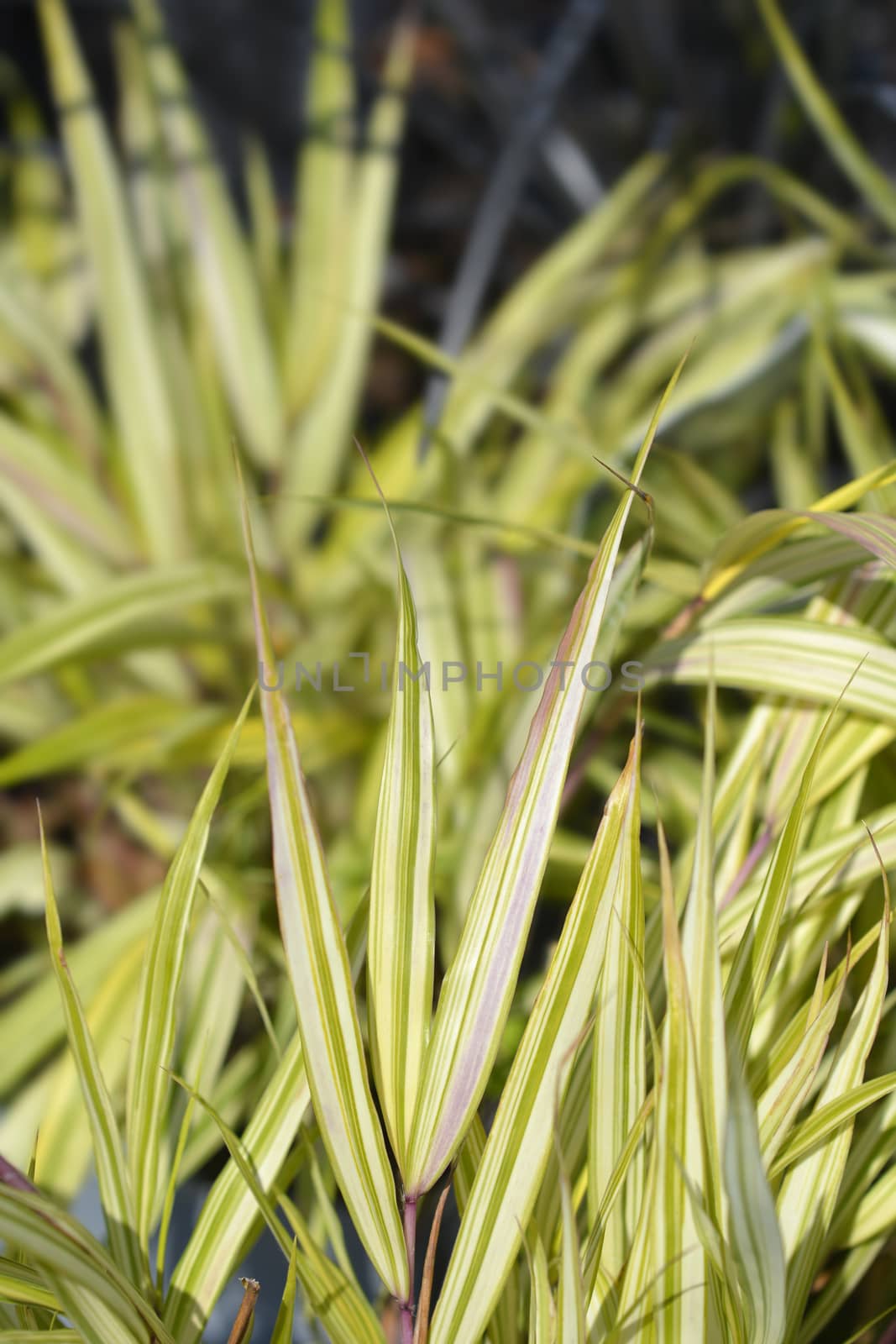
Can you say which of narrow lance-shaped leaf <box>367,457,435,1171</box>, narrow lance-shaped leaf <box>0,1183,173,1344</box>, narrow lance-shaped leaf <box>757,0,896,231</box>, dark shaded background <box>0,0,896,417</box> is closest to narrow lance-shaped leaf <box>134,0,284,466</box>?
dark shaded background <box>0,0,896,417</box>

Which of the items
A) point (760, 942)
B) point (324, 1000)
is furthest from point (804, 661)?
point (324, 1000)

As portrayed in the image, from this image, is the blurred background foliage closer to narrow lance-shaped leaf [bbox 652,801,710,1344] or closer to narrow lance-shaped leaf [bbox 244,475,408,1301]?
narrow lance-shaped leaf [bbox 244,475,408,1301]

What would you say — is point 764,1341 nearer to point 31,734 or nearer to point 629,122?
point 31,734

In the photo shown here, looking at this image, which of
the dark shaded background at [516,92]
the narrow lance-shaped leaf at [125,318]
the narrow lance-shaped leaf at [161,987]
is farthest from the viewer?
the dark shaded background at [516,92]

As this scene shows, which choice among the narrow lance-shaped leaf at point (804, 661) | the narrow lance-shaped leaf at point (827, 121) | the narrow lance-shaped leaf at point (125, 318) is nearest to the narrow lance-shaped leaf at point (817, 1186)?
the narrow lance-shaped leaf at point (804, 661)

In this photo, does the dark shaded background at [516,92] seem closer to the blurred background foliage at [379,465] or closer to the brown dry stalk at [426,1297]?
the blurred background foliage at [379,465]

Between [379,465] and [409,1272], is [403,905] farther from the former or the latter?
[379,465]

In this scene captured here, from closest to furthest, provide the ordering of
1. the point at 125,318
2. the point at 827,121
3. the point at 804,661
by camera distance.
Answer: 1. the point at 804,661
2. the point at 827,121
3. the point at 125,318
